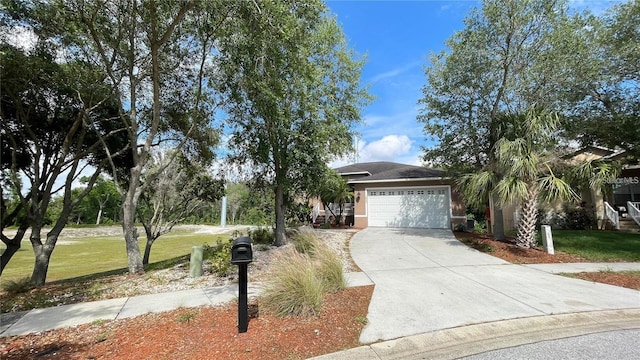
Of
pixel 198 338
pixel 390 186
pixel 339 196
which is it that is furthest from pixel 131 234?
pixel 390 186

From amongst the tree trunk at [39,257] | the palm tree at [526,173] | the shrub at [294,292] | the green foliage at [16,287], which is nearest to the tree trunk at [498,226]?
the palm tree at [526,173]

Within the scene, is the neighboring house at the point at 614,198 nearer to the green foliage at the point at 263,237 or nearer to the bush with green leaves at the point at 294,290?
the green foliage at the point at 263,237

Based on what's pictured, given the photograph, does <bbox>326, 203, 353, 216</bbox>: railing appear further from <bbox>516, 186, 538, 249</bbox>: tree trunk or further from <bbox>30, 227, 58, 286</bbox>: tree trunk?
<bbox>30, 227, 58, 286</bbox>: tree trunk

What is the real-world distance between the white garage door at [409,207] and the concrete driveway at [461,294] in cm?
738

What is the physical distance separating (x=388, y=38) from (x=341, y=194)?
9.00 metres

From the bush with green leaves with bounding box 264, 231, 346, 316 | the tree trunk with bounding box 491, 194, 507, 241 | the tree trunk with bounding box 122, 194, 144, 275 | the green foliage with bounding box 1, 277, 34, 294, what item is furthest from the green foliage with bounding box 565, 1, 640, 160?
the green foliage with bounding box 1, 277, 34, 294

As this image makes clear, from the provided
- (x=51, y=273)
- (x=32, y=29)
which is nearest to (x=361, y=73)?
(x=32, y=29)

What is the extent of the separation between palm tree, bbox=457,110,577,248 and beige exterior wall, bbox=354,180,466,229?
18.8ft

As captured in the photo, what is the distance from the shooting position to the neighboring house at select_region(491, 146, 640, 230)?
1476 centimetres

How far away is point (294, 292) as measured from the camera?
452cm

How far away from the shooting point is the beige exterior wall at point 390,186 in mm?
15977

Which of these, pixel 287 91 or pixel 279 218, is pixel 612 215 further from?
pixel 287 91

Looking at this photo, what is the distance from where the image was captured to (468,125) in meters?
12.0

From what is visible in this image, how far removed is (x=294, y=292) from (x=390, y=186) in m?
14.2
